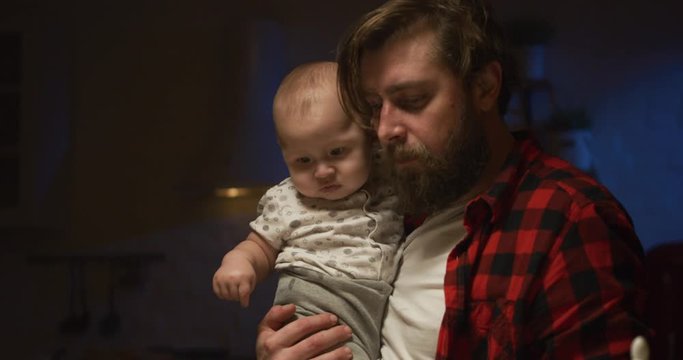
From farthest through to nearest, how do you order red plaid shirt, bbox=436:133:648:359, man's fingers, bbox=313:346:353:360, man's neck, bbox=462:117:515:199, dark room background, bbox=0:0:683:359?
dark room background, bbox=0:0:683:359 → man's neck, bbox=462:117:515:199 → man's fingers, bbox=313:346:353:360 → red plaid shirt, bbox=436:133:648:359

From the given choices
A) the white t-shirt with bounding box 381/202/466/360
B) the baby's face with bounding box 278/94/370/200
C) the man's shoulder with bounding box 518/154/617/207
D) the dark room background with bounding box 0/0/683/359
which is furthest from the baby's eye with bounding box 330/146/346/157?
the dark room background with bounding box 0/0/683/359

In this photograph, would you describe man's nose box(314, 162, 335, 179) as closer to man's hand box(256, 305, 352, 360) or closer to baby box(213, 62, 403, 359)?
baby box(213, 62, 403, 359)

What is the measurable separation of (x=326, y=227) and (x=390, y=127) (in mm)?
186

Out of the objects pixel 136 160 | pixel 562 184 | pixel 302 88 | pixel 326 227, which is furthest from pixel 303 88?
pixel 136 160

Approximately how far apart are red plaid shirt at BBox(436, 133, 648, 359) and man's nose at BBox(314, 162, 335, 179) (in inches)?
8.7

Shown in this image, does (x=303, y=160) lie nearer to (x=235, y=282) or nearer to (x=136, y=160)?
(x=235, y=282)

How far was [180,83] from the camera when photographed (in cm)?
223

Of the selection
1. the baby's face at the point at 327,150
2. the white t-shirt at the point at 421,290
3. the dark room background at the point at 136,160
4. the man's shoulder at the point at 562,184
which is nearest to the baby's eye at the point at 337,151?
the baby's face at the point at 327,150

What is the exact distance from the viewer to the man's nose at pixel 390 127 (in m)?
1.22

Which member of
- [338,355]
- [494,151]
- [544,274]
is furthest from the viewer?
[494,151]

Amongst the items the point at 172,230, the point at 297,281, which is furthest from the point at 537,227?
the point at 172,230

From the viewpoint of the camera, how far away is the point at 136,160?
2250 millimetres

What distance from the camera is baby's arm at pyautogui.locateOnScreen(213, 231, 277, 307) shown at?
3.97ft

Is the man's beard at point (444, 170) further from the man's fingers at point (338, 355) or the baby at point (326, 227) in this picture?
the man's fingers at point (338, 355)
